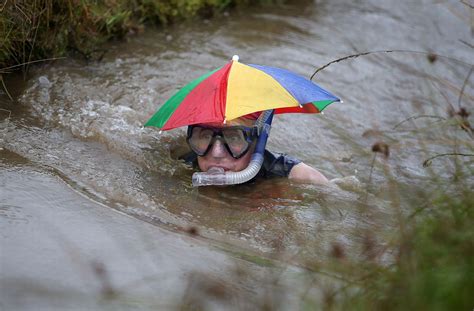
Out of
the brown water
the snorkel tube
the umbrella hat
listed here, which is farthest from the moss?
the snorkel tube

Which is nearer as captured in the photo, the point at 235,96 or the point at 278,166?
the point at 235,96

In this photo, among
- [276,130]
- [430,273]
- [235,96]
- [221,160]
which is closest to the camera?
[430,273]

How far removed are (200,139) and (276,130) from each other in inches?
71.4

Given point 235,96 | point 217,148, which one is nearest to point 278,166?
point 217,148

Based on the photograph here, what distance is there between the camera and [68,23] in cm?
675

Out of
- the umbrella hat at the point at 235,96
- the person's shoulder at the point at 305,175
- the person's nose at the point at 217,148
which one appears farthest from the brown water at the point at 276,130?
the umbrella hat at the point at 235,96

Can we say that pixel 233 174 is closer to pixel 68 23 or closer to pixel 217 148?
pixel 217 148

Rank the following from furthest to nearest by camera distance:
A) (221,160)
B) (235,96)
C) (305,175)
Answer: (305,175) → (221,160) → (235,96)

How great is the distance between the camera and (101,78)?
23.4 feet

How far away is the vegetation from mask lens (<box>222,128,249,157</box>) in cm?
206

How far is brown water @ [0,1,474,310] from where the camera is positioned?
4.52m

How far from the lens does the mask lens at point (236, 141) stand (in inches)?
206

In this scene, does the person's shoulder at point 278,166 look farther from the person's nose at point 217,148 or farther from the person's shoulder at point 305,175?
the person's nose at point 217,148

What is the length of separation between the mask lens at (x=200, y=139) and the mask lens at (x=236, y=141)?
12 cm
